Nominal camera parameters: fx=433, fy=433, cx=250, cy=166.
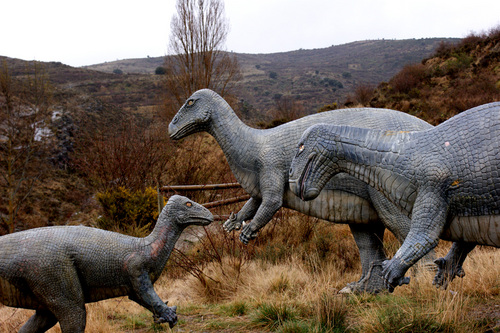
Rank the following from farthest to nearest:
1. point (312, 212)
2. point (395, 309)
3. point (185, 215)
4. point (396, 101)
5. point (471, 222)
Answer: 1. point (396, 101)
2. point (312, 212)
3. point (185, 215)
4. point (395, 309)
5. point (471, 222)

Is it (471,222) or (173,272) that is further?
(173,272)

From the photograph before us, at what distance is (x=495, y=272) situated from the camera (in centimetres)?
421

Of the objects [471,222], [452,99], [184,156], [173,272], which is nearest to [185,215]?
[471,222]

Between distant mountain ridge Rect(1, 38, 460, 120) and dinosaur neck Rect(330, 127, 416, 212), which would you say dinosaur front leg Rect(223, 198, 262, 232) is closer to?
dinosaur neck Rect(330, 127, 416, 212)

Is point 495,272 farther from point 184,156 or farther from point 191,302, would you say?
point 184,156

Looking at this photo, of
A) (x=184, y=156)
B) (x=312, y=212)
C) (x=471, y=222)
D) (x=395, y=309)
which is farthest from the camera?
(x=184, y=156)

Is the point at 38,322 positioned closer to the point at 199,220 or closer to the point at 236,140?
the point at 199,220

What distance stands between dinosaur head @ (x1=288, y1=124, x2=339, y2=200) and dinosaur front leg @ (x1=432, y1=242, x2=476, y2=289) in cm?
131

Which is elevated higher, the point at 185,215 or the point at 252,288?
the point at 185,215

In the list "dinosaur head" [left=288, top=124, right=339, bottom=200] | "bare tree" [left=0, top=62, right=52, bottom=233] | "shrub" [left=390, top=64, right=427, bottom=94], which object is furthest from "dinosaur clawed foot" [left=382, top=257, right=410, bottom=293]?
"shrub" [left=390, top=64, right=427, bottom=94]

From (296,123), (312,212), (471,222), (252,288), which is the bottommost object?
(252,288)

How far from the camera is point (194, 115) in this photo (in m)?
4.47

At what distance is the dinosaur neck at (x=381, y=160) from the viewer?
2.77m

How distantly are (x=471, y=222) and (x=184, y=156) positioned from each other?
11.6 metres
